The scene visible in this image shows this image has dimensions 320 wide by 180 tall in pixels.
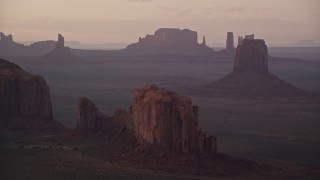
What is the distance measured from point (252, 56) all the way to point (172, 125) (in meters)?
74.0

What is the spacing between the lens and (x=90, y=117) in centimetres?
5588

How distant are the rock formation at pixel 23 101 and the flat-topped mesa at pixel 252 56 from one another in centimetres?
6197

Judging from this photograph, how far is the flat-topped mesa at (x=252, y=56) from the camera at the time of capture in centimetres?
11550

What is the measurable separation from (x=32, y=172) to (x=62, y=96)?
70.5m

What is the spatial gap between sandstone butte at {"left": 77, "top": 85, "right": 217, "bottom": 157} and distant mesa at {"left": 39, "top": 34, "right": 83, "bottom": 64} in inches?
5403

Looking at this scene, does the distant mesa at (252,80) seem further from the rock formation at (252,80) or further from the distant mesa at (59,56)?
the distant mesa at (59,56)

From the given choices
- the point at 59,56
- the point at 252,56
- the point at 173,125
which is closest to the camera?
the point at 173,125

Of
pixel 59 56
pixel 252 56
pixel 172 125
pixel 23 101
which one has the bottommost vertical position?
pixel 172 125

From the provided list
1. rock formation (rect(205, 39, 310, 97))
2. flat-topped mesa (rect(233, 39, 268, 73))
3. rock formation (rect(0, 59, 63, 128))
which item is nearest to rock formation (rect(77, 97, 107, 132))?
rock formation (rect(0, 59, 63, 128))

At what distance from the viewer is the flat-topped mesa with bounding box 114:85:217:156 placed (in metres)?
43.6

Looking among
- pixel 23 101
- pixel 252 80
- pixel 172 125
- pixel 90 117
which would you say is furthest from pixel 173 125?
pixel 252 80

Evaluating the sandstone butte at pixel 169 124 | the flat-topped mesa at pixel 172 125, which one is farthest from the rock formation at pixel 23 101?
the flat-topped mesa at pixel 172 125

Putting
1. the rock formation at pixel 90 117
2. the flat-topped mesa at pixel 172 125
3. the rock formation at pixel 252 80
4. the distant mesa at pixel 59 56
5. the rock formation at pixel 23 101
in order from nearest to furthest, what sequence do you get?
the flat-topped mesa at pixel 172 125
the rock formation at pixel 90 117
the rock formation at pixel 23 101
the rock formation at pixel 252 80
the distant mesa at pixel 59 56

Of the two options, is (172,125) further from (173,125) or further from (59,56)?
(59,56)
